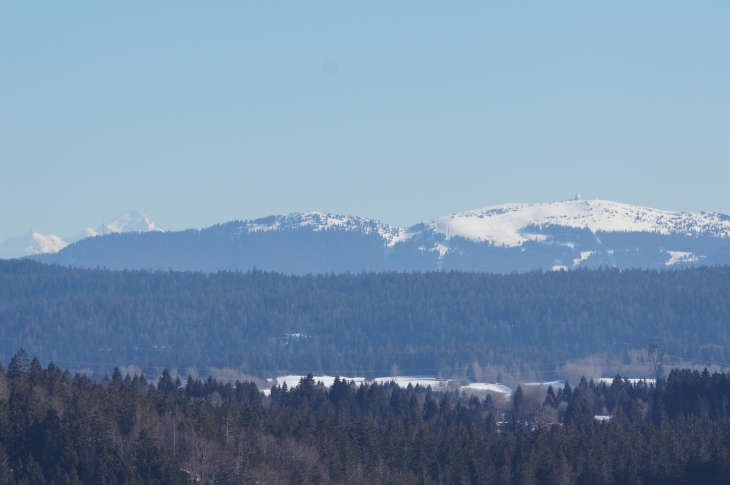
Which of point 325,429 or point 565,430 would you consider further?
point 565,430

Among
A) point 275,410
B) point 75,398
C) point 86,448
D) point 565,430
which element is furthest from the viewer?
point 275,410

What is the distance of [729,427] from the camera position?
4446 inches

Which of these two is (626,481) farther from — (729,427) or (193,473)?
(193,473)

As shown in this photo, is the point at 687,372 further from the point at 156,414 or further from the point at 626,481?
the point at 156,414

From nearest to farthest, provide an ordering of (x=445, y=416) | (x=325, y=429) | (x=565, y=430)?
1. (x=325, y=429)
2. (x=565, y=430)
3. (x=445, y=416)

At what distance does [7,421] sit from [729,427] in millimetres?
58577

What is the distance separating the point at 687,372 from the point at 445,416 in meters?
30.9

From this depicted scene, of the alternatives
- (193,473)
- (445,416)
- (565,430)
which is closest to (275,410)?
(445,416)

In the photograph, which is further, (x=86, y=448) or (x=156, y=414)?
(x=156, y=414)

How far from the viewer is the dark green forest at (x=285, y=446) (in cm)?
9238

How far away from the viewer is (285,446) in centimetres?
9862

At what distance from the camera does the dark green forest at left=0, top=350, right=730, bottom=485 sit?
92375 mm

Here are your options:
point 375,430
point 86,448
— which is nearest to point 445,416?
point 375,430

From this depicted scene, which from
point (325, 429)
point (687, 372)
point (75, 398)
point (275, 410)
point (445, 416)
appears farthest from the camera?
point (687, 372)
